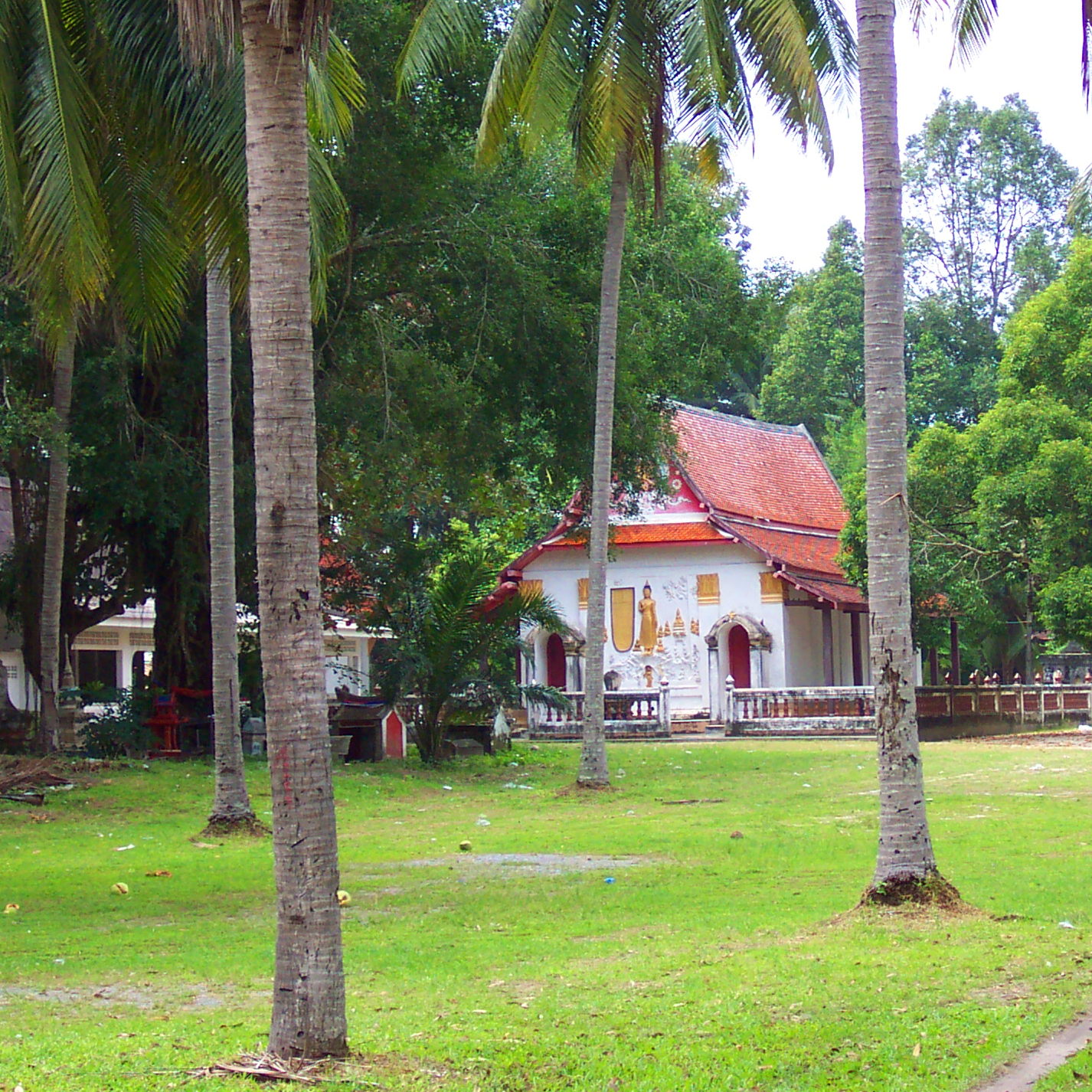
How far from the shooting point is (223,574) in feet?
54.5

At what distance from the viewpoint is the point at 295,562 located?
6.43 m

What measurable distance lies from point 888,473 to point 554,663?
119ft

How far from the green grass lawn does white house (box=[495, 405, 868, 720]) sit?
77.6 feet

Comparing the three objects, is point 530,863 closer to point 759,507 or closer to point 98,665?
point 759,507

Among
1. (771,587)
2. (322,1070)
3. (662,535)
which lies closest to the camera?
(322,1070)

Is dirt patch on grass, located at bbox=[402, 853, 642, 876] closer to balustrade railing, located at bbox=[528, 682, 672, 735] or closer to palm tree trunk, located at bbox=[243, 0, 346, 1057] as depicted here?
palm tree trunk, located at bbox=[243, 0, 346, 1057]

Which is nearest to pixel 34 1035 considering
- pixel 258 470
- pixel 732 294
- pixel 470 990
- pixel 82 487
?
pixel 470 990

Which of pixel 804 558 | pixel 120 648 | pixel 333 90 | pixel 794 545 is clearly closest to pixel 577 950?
pixel 333 90

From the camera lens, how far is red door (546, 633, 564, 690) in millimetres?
45969

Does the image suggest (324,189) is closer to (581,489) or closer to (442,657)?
(442,657)

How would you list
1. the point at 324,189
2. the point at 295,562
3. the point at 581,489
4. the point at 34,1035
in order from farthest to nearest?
the point at 581,489
the point at 324,189
the point at 34,1035
the point at 295,562

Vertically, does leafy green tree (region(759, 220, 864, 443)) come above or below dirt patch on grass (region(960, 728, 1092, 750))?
above

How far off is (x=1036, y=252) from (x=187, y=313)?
154ft

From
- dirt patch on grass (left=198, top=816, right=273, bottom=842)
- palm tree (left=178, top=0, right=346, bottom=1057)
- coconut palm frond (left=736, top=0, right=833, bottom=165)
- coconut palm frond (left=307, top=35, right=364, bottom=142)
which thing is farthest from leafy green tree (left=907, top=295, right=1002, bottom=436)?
palm tree (left=178, top=0, right=346, bottom=1057)
